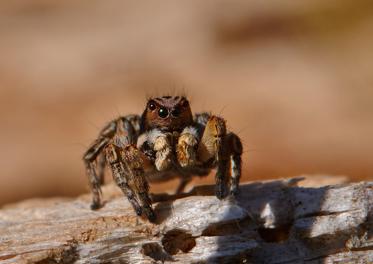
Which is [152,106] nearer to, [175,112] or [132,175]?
[175,112]

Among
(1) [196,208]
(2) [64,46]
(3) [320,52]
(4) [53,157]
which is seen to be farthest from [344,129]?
(1) [196,208]

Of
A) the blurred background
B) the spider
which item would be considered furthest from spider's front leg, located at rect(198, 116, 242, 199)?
the blurred background

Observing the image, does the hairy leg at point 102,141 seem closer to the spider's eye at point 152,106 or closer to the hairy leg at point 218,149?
the spider's eye at point 152,106

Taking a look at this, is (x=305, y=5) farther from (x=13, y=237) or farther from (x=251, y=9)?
(x=13, y=237)

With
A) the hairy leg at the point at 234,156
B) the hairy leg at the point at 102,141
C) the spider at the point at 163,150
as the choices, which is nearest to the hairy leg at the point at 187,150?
the spider at the point at 163,150

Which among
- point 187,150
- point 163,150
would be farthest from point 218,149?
point 163,150

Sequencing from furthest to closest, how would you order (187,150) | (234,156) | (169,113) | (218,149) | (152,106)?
1. (152,106)
2. (169,113)
3. (234,156)
4. (187,150)
5. (218,149)
